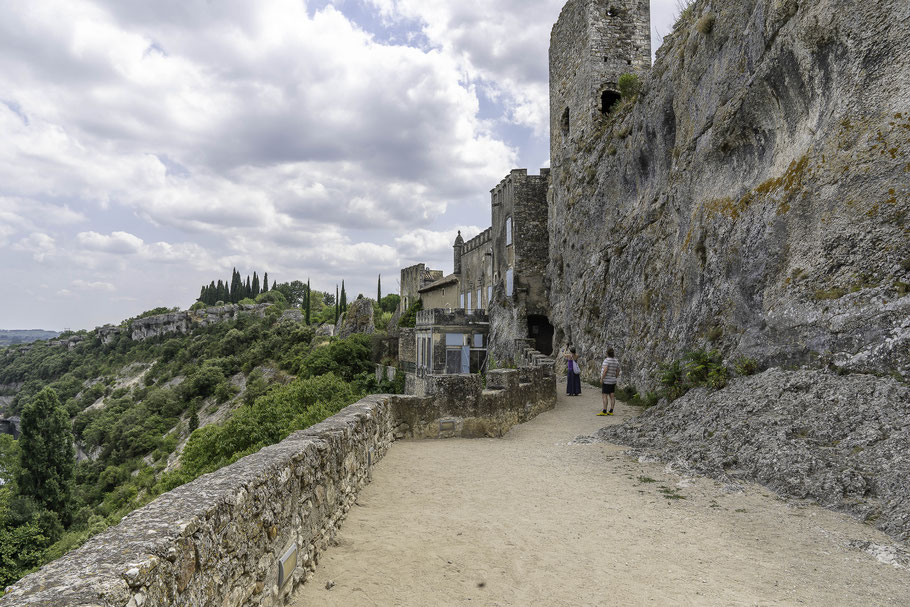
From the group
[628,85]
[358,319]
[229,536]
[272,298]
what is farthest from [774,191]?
[272,298]

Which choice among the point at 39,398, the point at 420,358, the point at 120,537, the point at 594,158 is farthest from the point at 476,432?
the point at 39,398

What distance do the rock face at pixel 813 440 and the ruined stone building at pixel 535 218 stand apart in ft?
47.9

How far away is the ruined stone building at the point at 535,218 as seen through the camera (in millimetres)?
22906

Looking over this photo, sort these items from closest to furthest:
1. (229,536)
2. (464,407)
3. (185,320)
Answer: (229,536) < (464,407) < (185,320)

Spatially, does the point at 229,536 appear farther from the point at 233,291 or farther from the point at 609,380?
the point at 233,291

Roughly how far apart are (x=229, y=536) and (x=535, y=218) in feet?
90.4

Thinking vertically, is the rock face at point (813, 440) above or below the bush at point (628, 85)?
below

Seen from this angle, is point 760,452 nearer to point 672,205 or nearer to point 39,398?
point 672,205

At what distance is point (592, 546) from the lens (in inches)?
196

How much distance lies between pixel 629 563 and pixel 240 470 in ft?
10.8

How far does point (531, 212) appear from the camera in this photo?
96.2ft

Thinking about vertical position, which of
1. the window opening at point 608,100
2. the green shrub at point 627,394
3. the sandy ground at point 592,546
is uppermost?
the window opening at point 608,100

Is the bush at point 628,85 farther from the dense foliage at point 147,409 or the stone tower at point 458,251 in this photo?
the stone tower at point 458,251

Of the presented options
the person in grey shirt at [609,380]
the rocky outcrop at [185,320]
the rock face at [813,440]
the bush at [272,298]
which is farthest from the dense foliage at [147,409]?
the rock face at [813,440]
